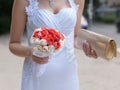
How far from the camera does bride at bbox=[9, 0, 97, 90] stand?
2621 mm

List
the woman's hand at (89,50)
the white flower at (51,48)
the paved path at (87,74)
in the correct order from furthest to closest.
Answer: the paved path at (87,74) → the woman's hand at (89,50) → the white flower at (51,48)

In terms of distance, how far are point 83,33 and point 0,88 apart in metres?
5.20

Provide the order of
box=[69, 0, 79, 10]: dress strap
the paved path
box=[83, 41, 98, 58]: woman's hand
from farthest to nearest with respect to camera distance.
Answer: the paved path < box=[83, 41, 98, 58]: woman's hand < box=[69, 0, 79, 10]: dress strap

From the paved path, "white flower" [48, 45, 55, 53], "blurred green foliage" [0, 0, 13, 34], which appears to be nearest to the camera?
"white flower" [48, 45, 55, 53]

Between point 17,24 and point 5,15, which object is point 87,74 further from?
point 5,15

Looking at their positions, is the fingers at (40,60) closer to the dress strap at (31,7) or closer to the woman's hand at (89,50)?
the dress strap at (31,7)

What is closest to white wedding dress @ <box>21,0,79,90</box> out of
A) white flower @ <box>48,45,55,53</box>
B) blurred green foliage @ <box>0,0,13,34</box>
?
white flower @ <box>48,45,55,53</box>

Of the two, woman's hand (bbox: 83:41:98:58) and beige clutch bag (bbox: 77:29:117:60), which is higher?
beige clutch bag (bbox: 77:29:117:60)

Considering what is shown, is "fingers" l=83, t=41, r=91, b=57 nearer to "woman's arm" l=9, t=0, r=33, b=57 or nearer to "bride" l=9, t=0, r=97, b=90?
"bride" l=9, t=0, r=97, b=90

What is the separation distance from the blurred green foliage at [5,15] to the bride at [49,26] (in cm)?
1890

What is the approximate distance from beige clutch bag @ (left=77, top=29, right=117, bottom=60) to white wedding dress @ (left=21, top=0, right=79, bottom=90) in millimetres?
142

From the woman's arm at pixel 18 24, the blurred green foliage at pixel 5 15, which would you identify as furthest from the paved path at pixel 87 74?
the blurred green foliage at pixel 5 15

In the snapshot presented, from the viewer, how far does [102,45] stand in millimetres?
2699

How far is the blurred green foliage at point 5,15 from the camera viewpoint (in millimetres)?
21672
